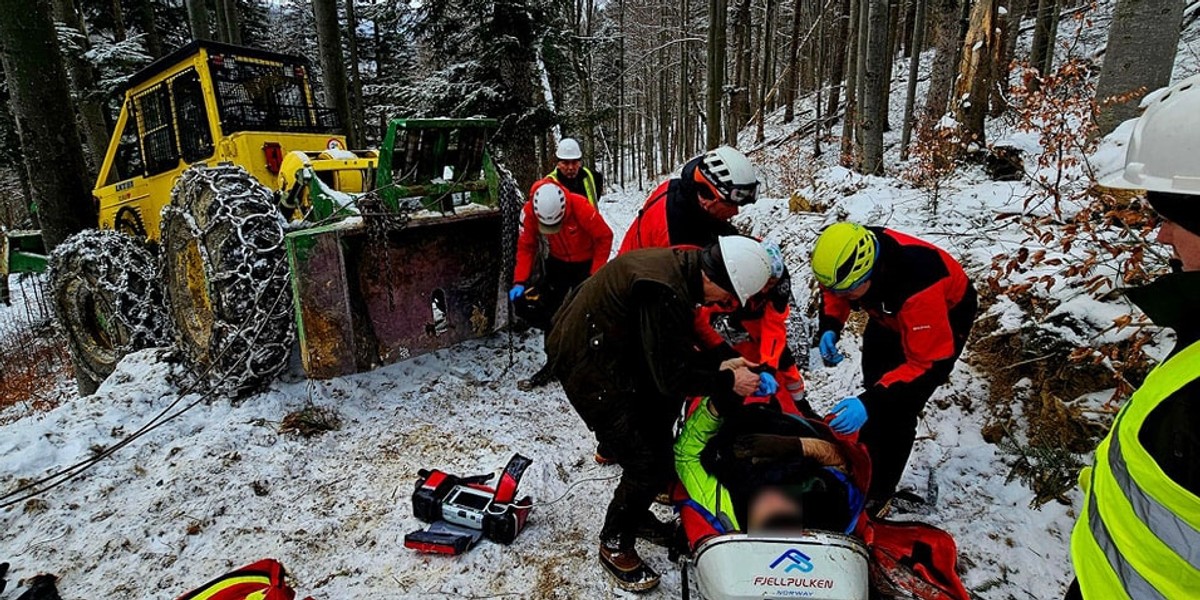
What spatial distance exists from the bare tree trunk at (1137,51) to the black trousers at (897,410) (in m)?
2.24

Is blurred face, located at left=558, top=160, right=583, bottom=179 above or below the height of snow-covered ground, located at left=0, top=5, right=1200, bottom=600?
above

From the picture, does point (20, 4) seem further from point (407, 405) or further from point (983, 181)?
point (983, 181)

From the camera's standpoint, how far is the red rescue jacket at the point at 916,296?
2779mm

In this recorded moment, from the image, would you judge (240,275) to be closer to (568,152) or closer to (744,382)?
(568,152)

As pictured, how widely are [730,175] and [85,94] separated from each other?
41.6 ft

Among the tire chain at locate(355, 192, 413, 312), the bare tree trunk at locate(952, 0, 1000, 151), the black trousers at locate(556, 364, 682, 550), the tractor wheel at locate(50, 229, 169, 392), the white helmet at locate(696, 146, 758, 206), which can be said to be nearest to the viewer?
the black trousers at locate(556, 364, 682, 550)

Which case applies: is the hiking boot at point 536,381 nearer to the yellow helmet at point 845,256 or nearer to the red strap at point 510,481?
the red strap at point 510,481

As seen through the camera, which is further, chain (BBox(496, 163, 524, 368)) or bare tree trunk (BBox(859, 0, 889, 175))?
bare tree trunk (BBox(859, 0, 889, 175))

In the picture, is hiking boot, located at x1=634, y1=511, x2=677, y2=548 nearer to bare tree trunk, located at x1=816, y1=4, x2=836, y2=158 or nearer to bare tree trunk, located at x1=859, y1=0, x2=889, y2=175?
bare tree trunk, located at x1=859, y1=0, x2=889, y2=175

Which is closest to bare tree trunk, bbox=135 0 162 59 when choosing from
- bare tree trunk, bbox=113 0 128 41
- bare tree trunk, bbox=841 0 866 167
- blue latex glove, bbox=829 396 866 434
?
bare tree trunk, bbox=113 0 128 41

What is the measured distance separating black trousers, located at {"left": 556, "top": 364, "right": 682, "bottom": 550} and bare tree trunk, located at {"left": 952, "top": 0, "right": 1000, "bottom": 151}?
6.96 m

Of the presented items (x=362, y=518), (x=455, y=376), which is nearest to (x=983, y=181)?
(x=455, y=376)

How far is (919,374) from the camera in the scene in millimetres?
2797

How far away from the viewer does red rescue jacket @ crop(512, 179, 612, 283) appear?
14.4 ft
